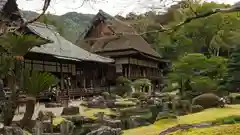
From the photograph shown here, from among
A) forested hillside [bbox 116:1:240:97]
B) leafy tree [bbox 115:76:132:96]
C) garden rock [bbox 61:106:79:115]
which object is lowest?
garden rock [bbox 61:106:79:115]

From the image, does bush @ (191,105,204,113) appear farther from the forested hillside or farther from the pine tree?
the pine tree

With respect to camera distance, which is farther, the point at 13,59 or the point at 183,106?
the point at 183,106

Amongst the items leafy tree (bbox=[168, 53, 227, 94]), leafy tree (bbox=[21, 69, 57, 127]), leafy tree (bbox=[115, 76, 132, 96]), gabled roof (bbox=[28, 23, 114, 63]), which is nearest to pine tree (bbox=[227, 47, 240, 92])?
leafy tree (bbox=[168, 53, 227, 94])

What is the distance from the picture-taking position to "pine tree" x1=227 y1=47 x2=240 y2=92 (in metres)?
24.1

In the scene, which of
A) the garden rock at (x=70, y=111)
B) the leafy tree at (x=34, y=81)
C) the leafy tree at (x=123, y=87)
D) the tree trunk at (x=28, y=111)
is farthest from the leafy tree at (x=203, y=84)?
the leafy tree at (x=34, y=81)

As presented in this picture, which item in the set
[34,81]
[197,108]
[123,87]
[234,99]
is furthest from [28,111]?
[123,87]

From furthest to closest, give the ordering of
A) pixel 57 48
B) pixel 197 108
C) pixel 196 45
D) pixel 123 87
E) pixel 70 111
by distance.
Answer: pixel 196 45 < pixel 123 87 < pixel 57 48 < pixel 70 111 < pixel 197 108

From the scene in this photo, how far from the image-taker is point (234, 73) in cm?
2431

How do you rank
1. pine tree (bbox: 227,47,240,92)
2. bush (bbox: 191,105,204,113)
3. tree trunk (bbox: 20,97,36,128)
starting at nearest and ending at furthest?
1. tree trunk (bbox: 20,97,36,128)
2. bush (bbox: 191,105,204,113)
3. pine tree (bbox: 227,47,240,92)

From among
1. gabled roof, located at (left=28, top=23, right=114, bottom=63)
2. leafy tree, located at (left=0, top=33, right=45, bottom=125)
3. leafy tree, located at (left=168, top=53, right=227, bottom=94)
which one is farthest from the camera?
leafy tree, located at (left=168, top=53, right=227, bottom=94)

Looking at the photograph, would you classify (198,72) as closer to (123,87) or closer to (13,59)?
(123,87)

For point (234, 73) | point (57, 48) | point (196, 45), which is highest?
point (196, 45)

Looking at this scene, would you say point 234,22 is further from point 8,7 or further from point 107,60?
point 8,7

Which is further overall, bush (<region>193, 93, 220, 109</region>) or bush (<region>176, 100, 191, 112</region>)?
bush (<region>176, 100, 191, 112</region>)
